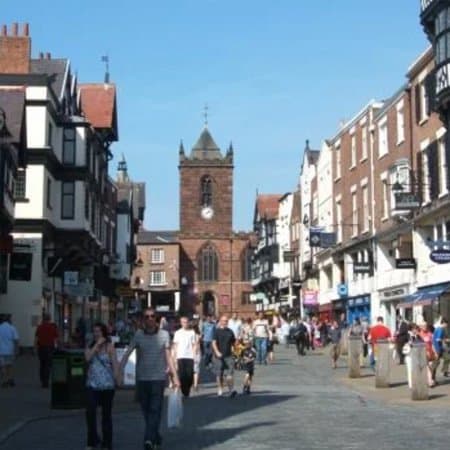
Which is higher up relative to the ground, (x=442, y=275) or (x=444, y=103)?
(x=444, y=103)

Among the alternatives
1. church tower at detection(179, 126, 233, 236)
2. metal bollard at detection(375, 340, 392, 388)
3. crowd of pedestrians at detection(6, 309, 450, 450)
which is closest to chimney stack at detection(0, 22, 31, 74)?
crowd of pedestrians at detection(6, 309, 450, 450)

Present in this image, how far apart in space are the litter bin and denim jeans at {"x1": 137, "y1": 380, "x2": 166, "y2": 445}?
5.33 metres

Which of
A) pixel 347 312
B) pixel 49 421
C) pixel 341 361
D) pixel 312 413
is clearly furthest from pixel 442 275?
pixel 49 421

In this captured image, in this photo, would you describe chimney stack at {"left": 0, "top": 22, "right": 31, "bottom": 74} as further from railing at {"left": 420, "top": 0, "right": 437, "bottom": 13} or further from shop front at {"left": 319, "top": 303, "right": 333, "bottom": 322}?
shop front at {"left": 319, "top": 303, "right": 333, "bottom": 322}

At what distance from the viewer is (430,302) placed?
125 ft

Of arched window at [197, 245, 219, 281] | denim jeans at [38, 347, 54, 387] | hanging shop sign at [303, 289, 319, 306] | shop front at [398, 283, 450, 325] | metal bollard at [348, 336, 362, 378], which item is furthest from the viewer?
arched window at [197, 245, 219, 281]

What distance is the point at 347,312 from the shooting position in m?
56.1

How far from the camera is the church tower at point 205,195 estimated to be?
122 metres

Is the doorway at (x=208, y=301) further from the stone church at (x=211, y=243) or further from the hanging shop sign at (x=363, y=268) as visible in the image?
the hanging shop sign at (x=363, y=268)

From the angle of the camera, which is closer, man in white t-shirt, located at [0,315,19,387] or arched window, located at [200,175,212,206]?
man in white t-shirt, located at [0,315,19,387]

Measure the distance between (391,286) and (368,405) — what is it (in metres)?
27.3

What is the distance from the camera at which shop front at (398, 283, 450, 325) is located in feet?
125

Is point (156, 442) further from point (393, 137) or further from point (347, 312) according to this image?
point (347, 312)

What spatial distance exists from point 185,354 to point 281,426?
5755 millimetres
